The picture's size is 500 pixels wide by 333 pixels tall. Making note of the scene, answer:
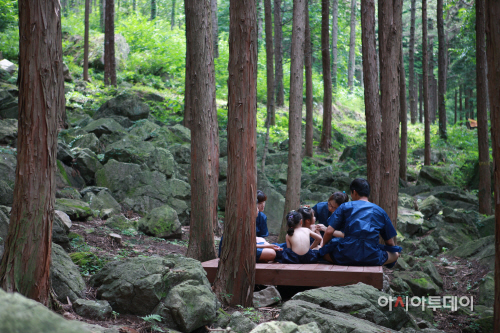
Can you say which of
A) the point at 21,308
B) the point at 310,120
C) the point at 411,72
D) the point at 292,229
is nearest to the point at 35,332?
the point at 21,308

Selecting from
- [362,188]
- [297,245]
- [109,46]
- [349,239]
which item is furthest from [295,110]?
[109,46]

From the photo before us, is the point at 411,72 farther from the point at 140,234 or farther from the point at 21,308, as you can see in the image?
the point at 21,308

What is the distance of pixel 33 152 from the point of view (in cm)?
372

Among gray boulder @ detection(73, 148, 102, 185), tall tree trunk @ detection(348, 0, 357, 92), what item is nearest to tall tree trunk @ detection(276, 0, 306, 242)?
gray boulder @ detection(73, 148, 102, 185)

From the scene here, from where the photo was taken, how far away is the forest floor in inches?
163

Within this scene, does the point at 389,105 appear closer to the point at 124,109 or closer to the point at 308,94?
the point at 308,94

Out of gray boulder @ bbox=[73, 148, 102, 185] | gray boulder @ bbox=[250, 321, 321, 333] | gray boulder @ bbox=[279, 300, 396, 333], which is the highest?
gray boulder @ bbox=[73, 148, 102, 185]

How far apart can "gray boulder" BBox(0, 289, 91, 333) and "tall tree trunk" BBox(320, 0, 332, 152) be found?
16.3 m

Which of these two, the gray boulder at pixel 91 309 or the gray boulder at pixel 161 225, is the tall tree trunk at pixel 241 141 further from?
the gray boulder at pixel 161 225

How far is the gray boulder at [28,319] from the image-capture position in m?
1.38

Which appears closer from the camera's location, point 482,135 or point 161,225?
point 161,225

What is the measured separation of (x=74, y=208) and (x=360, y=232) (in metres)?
5.50

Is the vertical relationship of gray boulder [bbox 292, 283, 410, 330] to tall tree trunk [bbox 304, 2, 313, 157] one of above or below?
below

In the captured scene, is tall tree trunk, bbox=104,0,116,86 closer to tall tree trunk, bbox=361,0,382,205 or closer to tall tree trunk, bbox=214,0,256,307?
tall tree trunk, bbox=361,0,382,205
